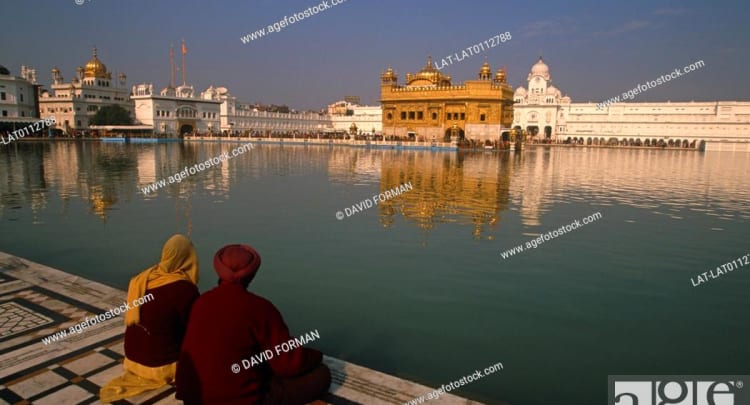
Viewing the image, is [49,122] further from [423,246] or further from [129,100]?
[423,246]

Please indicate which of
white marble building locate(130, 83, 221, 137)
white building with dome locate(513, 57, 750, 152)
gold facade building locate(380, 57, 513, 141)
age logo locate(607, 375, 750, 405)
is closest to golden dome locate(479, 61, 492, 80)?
gold facade building locate(380, 57, 513, 141)

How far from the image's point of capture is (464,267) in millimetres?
8320

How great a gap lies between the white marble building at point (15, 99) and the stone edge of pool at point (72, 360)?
231ft

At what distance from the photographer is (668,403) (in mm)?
4406

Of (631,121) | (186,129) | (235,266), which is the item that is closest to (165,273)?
(235,266)

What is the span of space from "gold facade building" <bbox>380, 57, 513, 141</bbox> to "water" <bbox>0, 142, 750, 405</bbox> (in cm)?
4293

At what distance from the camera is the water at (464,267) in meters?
5.27

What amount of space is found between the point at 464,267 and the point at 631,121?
9622cm

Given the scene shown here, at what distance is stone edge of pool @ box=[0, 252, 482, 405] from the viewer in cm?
377

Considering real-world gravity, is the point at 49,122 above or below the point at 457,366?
above

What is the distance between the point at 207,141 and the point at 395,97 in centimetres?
2978

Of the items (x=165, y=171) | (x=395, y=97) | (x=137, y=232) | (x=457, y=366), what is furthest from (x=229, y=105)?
(x=457, y=366)

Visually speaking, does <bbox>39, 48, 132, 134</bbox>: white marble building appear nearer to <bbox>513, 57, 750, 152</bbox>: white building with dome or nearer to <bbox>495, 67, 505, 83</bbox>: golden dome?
<bbox>495, 67, 505, 83</bbox>: golden dome

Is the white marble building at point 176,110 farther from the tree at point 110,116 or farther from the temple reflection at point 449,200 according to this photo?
the temple reflection at point 449,200
